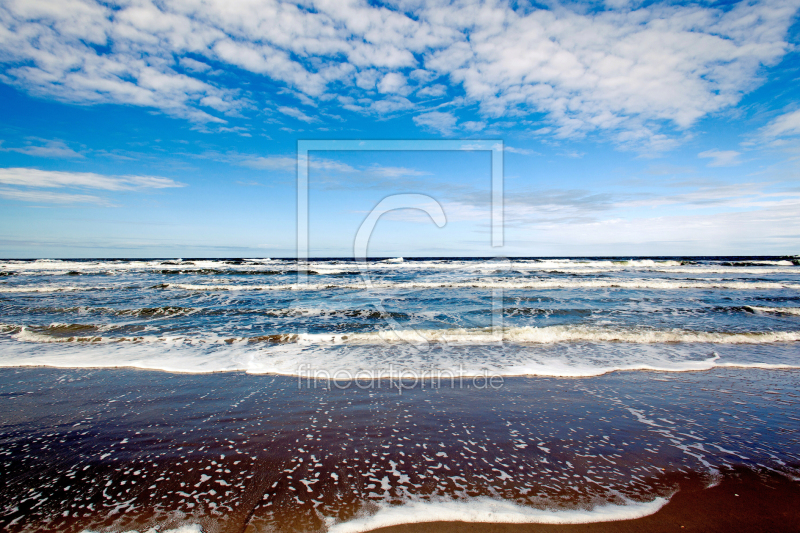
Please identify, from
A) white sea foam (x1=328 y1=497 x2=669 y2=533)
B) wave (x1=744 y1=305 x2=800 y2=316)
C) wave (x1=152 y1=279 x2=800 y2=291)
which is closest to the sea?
white sea foam (x1=328 y1=497 x2=669 y2=533)

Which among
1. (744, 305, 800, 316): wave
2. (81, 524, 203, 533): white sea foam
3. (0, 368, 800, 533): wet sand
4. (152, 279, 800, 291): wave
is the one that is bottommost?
(0, 368, 800, 533): wet sand

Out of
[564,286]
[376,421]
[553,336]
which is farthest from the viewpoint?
[564,286]

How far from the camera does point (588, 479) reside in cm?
294

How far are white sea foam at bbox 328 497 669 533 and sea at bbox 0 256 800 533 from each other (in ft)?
0.05

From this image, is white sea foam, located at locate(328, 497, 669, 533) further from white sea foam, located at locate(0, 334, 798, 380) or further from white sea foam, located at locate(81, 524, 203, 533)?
white sea foam, located at locate(0, 334, 798, 380)

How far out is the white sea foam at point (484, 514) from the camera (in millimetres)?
2467

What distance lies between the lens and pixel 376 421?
4.05m

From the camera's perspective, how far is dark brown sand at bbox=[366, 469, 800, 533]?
94.7 inches

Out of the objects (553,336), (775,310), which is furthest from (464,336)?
(775,310)

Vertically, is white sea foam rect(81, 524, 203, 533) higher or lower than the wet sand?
higher

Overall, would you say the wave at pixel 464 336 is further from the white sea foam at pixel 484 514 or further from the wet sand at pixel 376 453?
the white sea foam at pixel 484 514

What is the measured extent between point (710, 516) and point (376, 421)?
9.57ft

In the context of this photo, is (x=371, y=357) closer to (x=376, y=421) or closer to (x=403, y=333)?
(x=403, y=333)

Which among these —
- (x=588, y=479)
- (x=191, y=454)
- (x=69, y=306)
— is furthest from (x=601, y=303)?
(x=69, y=306)
